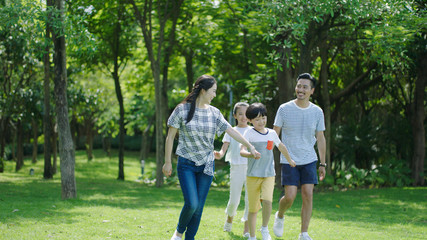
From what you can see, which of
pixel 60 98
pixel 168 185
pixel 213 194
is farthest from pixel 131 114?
pixel 60 98

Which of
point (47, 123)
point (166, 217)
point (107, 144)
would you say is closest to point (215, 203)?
point (166, 217)

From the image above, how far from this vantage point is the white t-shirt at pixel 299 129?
6699 millimetres

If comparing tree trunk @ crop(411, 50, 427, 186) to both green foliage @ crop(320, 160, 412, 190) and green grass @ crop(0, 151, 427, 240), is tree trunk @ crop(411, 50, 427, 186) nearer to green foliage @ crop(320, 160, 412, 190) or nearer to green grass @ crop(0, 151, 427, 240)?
green foliage @ crop(320, 160, 412, 190)

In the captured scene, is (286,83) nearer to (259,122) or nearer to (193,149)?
(259,122)

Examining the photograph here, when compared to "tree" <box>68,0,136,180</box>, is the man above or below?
below

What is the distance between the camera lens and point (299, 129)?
22.1 ft

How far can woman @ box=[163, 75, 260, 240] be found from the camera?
5.66 metres

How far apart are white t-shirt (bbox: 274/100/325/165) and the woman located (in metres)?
1.27

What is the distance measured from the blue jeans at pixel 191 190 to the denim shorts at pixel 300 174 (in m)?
1.38

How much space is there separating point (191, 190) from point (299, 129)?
72.2 inches

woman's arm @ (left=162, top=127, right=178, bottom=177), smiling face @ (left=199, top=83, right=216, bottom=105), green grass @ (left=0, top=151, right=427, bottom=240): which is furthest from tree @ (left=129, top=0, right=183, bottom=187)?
woman's arm @ (left=162, top=127, right=178, bottom=177)

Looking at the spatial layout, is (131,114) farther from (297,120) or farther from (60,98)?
(297,120)

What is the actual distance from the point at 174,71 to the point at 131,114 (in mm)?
18823

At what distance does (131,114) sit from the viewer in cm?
4356
